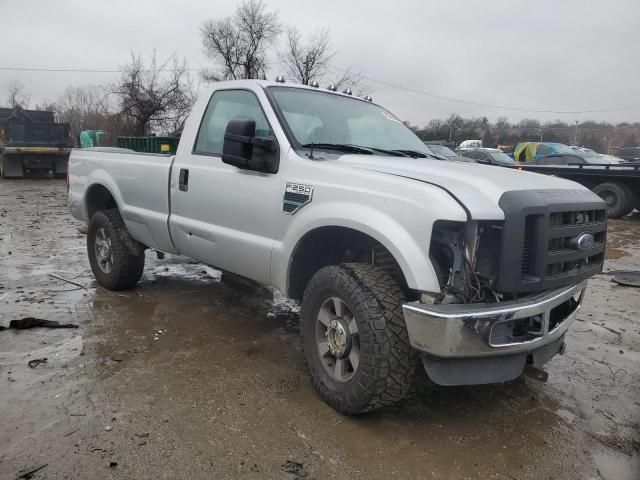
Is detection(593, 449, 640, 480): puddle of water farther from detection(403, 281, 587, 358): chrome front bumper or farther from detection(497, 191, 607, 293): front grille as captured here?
detection(497, 191, 607, 293): front grille

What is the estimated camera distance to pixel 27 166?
18.6 metres

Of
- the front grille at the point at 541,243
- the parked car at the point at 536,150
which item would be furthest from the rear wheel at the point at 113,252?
the parked car at the point at 536,150

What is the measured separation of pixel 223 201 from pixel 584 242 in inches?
94.4

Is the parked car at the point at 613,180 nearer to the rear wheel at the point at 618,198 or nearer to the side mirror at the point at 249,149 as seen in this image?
the rear wheel at the point at 618,198

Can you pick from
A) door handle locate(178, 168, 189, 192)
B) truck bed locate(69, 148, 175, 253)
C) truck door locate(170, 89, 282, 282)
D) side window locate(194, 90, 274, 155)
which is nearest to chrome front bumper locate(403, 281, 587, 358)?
truck door locate(170, 89, 282, 282)

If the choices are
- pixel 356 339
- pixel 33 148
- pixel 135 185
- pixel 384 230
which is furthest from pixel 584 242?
pixel 33 148

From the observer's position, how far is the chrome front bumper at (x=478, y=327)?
2404 millimetres

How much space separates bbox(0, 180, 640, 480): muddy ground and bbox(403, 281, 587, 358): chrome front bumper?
610 mm

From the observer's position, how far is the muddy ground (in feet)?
8.25

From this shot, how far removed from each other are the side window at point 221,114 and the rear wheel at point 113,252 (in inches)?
56.8

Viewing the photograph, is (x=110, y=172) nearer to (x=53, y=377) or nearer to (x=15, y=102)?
(x=53, y=377)

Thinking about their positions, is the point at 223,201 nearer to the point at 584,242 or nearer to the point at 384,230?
the point at 384,230

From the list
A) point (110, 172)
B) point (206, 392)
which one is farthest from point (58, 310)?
point (206, 392)

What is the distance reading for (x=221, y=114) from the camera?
407 cm
